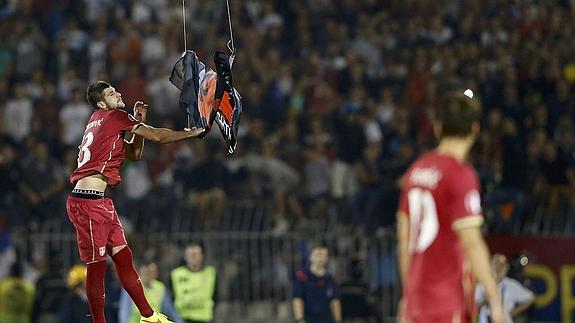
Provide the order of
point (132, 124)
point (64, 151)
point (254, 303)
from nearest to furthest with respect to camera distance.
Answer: point (132, 124), point (254, 303), point (64, 151)

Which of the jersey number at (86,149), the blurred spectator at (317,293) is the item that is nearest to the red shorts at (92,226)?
the jersey number at (86,149)

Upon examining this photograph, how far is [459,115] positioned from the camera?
27.2 ft

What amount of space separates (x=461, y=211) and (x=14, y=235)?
13.5 m

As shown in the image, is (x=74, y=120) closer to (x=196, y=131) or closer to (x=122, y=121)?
(x=122, y=121)

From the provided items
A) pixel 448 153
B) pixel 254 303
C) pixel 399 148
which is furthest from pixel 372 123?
pixel 448 153

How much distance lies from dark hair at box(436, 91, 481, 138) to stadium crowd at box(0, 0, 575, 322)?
37.9ft

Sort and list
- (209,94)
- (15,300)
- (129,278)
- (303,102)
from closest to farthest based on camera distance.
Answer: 1. (129,278)
2. (209,94)
3. (15,300)
4. (303,102)

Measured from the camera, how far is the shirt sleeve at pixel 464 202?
812 cm

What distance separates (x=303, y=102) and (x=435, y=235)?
1503cm

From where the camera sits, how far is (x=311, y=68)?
23.8 metres

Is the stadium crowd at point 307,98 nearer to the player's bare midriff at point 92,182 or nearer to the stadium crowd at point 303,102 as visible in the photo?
the stadium crowd at point 303,102

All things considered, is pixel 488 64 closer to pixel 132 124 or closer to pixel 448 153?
pixel 132 124

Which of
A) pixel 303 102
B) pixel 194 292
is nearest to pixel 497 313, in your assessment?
pixel 194 292

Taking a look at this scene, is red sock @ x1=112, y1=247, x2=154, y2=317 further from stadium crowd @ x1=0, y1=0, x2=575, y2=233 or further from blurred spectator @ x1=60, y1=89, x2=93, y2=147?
blurred spectator @ x1=60, y1=89, x2=93, y2=147
